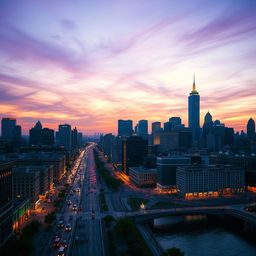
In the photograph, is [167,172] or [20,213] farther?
[167,172]

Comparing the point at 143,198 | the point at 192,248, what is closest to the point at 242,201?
the point at 143,198

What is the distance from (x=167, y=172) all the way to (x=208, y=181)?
77.0 feet

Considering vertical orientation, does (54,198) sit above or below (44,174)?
below

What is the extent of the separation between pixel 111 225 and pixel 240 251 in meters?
42.1

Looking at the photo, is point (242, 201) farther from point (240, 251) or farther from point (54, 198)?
point (54, 198)

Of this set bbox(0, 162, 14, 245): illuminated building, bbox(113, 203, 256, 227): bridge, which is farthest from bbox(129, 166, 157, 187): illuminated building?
bbox(0, 162, 14, 245): illuminated building

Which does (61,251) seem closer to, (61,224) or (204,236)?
(61,224)

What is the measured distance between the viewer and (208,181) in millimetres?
145250

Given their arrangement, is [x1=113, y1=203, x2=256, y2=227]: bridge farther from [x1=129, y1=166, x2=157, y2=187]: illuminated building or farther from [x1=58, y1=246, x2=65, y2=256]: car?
[x1=129, y1=166, x2=157, y2=187]: illuminated building

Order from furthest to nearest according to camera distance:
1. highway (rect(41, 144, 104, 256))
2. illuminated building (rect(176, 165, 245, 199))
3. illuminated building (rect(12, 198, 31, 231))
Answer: illuminated building (rect(176, 165, 245, 199)) < illuminated building (rect(12, 198, 31, 231)) < highway (rect(41, 144, 104, 256))

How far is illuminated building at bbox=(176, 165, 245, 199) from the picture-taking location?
460 feet

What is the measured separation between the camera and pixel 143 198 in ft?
447

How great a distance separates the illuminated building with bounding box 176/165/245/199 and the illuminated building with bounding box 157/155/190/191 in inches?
294

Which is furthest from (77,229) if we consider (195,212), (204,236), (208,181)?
(208,181)
